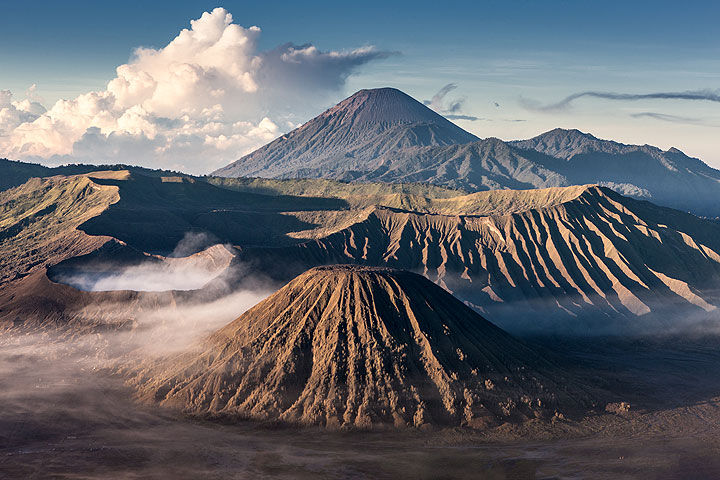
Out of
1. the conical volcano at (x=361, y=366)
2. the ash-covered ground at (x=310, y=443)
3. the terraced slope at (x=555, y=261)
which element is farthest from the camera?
the terraced slope at (x=555, y=261)

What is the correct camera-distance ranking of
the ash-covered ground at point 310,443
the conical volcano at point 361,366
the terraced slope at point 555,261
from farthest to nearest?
the terraced slope at point 555,261 → the conical volcano at point 361,366 → the ash-covered ground at point 310,443

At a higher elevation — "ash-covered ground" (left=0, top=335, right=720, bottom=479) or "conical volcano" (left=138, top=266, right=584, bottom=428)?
"conical volcano" (left=138, top=266, right=584, bottom=428)

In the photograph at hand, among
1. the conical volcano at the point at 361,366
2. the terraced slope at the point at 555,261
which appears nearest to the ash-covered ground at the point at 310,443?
the conical volcano at the point at 361,366

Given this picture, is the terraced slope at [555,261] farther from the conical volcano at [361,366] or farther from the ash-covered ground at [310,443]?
the ash-covered ground at [310,443]

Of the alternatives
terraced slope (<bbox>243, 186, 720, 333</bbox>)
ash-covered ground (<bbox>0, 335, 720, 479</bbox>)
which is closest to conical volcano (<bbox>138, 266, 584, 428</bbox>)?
ash-covered ground (<bbox>0, 335, 720, 479</bbox>)

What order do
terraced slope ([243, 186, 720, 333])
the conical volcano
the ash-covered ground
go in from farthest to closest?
terraced slope ([243, 186, 720, 333]) < the conical volcano < the ash-covered ground

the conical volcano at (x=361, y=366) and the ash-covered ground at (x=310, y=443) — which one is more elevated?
the conical volcano at (x=361, y=366)

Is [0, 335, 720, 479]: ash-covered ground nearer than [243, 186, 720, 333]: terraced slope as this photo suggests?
Yes

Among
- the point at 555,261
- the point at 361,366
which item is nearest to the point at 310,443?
the point at 361,366

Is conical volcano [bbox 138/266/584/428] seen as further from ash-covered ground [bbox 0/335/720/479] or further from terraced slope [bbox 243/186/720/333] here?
terraced slope [bbox 243/186/720/333]
